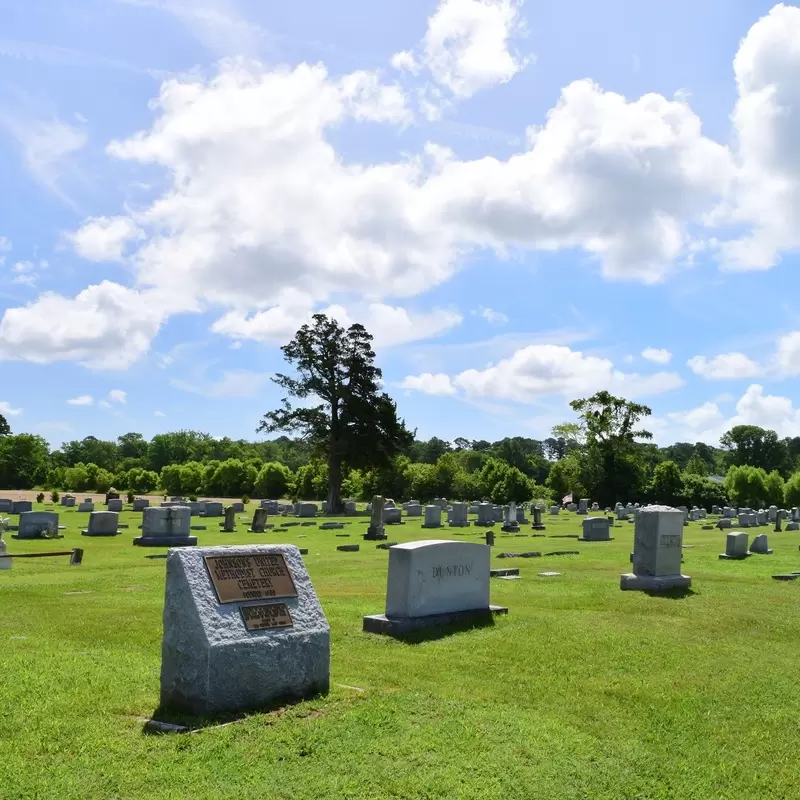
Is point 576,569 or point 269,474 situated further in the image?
point 269,474

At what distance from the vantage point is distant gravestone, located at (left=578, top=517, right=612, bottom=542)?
92.8ft

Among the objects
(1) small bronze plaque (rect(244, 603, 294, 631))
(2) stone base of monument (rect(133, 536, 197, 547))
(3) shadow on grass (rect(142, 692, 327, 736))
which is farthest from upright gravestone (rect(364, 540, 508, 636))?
(2) stone base of monument (rect(133, 536, 197, 547))

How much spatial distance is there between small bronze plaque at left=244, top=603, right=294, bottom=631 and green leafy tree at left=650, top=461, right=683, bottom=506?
5827 centimetres

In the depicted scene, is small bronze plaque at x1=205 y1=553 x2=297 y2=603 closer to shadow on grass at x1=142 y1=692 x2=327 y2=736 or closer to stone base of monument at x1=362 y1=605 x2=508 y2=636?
shadow on grass at x1=142 y1=692 x2=327 y2=736

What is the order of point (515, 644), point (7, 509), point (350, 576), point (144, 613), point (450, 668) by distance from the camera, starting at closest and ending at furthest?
1. point (450, 668)
2. point (515, 644)
3. point (144, 613)
4. point (350, 576)
5. point (7, 509)

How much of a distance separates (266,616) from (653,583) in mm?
9301

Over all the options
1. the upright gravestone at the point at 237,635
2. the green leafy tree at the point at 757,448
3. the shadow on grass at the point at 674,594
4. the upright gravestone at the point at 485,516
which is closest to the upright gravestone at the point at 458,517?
the upright gravestone at the point at 485,516

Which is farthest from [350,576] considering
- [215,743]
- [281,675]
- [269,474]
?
[269,474]

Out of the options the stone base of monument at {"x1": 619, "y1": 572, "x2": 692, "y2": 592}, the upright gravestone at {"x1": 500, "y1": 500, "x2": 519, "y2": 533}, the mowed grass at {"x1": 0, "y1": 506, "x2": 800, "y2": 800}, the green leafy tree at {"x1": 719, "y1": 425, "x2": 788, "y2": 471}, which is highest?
the green leafy tree at {"x1": 719, "y1": 425, "x2": 788, "y2": 471}

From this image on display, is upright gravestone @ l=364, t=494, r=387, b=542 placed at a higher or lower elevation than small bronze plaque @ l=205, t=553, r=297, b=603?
lower

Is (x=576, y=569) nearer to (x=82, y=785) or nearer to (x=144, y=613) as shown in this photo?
(x=144, y=613)

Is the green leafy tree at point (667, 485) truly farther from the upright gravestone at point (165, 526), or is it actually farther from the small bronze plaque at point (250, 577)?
the small bronze plaque at point (250, 577)

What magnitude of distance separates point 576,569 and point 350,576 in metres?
5.11

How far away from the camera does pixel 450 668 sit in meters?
7.93
